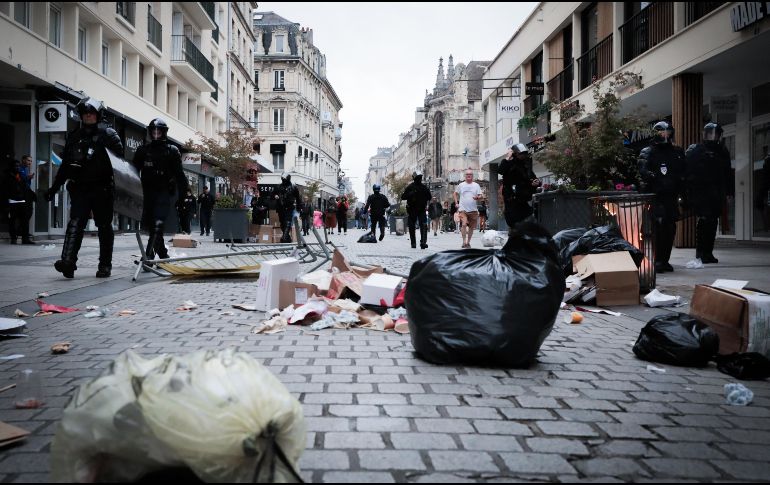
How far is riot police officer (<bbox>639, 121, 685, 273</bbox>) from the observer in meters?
8.71

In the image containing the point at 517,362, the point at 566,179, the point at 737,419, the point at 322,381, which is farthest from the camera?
the point at 566,179

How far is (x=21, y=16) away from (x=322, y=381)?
1659 centimetres

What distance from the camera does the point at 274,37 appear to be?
66.1 m

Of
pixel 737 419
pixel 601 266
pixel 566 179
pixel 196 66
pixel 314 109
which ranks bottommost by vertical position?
pixel 737 419

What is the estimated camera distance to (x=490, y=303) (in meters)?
3.62

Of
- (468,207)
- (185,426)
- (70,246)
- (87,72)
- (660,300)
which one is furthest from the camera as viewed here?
(87,72)

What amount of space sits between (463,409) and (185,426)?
1542mm

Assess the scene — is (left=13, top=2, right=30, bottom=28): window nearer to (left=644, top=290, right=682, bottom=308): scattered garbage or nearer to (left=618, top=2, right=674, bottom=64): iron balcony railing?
(left=618, top=2, right=674, bottom=64): iron balcony railing

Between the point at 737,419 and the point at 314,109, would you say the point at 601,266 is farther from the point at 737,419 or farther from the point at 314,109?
the point at 314,109

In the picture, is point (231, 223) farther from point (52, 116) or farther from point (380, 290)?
point (380, 290)

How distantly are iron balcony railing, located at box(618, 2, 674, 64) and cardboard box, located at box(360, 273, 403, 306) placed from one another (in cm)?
1204

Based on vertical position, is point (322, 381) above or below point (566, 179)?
below

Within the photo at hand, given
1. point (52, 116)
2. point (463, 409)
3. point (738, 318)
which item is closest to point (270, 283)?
point (463, 409)

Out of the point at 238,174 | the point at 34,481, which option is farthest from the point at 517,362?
the point at 238,174
